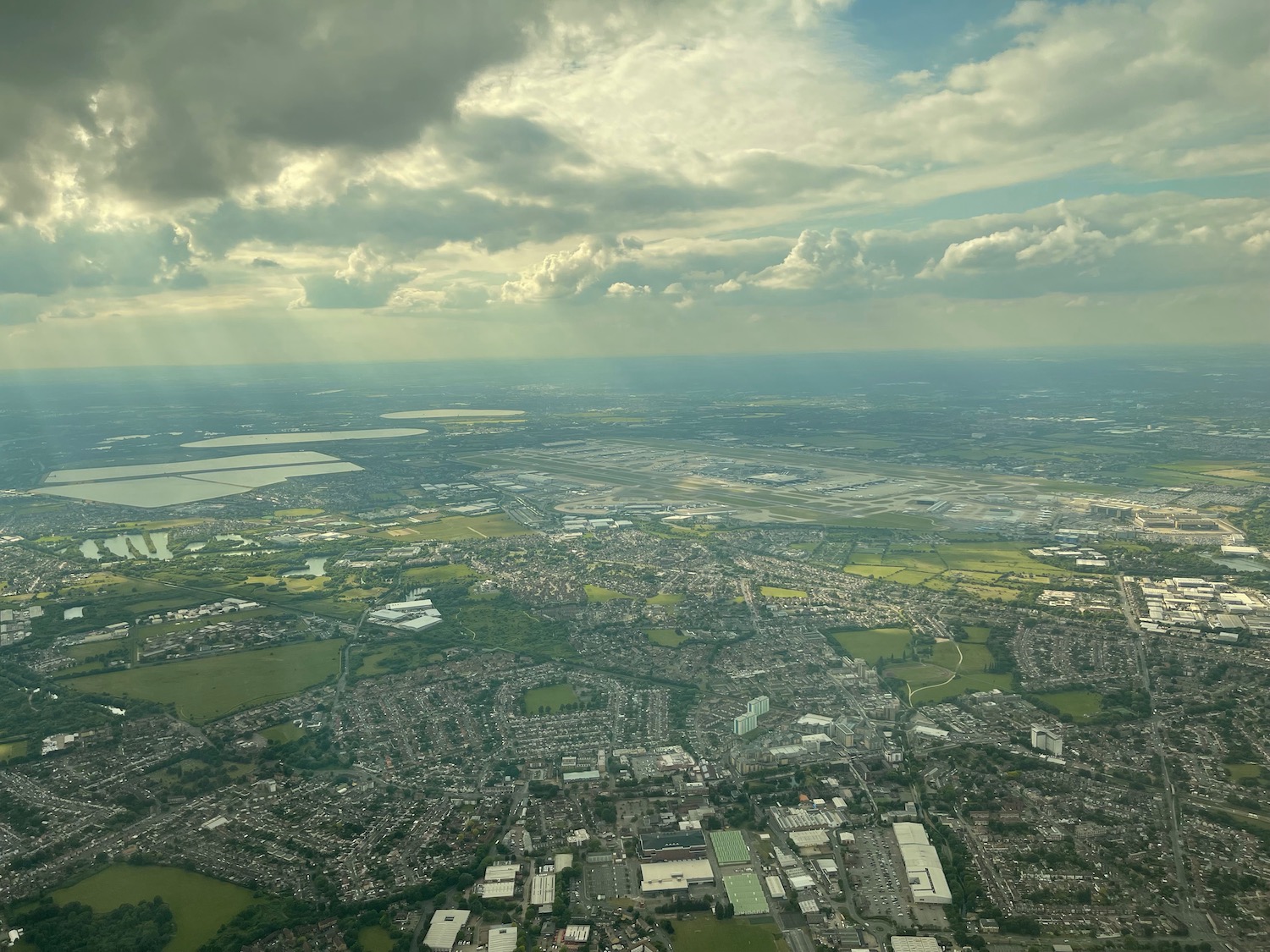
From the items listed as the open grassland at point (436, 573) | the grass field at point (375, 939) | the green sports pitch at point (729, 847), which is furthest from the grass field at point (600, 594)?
the grass field at point (375, 939)

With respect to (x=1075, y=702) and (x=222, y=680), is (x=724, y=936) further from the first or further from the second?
(x=222, y=680)

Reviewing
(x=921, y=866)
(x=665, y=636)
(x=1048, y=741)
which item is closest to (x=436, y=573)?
(x=665, y=636)

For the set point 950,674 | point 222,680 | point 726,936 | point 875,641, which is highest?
point 222,680

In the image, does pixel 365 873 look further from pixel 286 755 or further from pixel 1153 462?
pixel 1153 462

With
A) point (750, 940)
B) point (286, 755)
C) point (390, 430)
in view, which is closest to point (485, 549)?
point (286, 755)

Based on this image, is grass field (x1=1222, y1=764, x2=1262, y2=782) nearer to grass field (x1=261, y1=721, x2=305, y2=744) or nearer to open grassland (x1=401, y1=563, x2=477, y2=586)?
grass field (x1=261, y1=721, x2=305, y2=744)

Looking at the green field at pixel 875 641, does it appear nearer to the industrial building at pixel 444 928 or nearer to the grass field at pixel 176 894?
the industrial building at pixel 444 928
